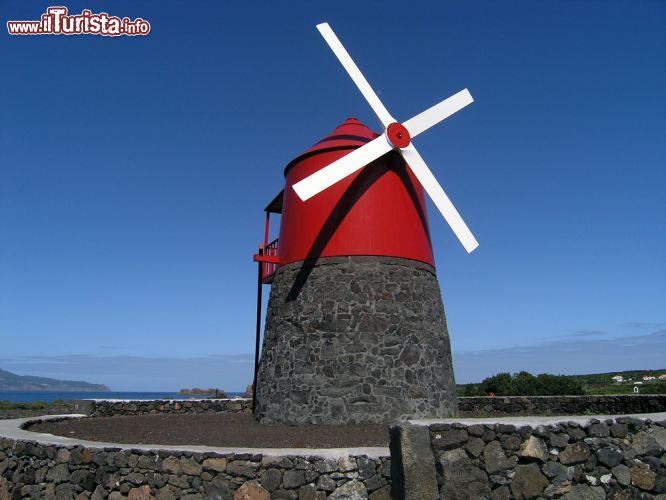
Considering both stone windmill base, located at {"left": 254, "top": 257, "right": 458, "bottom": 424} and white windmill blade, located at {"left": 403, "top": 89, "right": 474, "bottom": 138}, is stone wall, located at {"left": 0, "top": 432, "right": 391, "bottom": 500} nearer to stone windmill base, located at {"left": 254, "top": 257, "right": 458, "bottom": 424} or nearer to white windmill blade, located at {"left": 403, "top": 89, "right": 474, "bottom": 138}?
stone windmill base, located at {"left": 254, "top": 257, "right": 458, "bottom": 424}

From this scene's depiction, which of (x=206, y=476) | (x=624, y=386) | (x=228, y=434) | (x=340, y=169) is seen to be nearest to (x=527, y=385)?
(x=340, y=169)

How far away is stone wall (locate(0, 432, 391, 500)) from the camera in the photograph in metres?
4.85

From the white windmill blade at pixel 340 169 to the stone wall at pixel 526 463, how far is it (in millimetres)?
5557

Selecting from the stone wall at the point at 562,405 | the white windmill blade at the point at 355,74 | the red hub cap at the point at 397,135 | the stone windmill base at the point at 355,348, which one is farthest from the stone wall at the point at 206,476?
the stone wall at the point at 562,405

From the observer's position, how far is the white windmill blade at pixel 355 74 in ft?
34.4

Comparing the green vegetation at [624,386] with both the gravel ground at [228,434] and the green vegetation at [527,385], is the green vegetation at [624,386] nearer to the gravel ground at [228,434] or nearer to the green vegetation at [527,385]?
the green vegetation at [527,385]

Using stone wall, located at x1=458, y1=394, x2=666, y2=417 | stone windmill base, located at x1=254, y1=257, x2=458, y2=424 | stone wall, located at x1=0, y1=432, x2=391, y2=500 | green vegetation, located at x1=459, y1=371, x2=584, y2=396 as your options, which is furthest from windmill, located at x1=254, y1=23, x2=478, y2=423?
green vegetation, located at x1=459, y1=371, x2=584, y2=396

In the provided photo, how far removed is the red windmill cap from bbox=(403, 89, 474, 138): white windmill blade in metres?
1.06

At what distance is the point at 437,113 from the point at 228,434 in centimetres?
809

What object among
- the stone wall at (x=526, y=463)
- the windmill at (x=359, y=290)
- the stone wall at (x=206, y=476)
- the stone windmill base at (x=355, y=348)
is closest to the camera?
the stone wall at (x=526, y=463)

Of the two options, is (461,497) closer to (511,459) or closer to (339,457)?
(511,459)

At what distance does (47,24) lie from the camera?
412 inches

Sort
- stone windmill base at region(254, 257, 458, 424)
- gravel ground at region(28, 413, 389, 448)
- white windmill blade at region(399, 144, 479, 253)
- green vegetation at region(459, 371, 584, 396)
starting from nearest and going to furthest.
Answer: gravel ground at region(28, 413, 389, 448)
stone windmill base at region(254, 257, 458, 424)
white windmill blade at region(399, 144, 479, 253)
green vegetation at region(459, 371, 584, 396)

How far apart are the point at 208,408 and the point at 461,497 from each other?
438 inches
